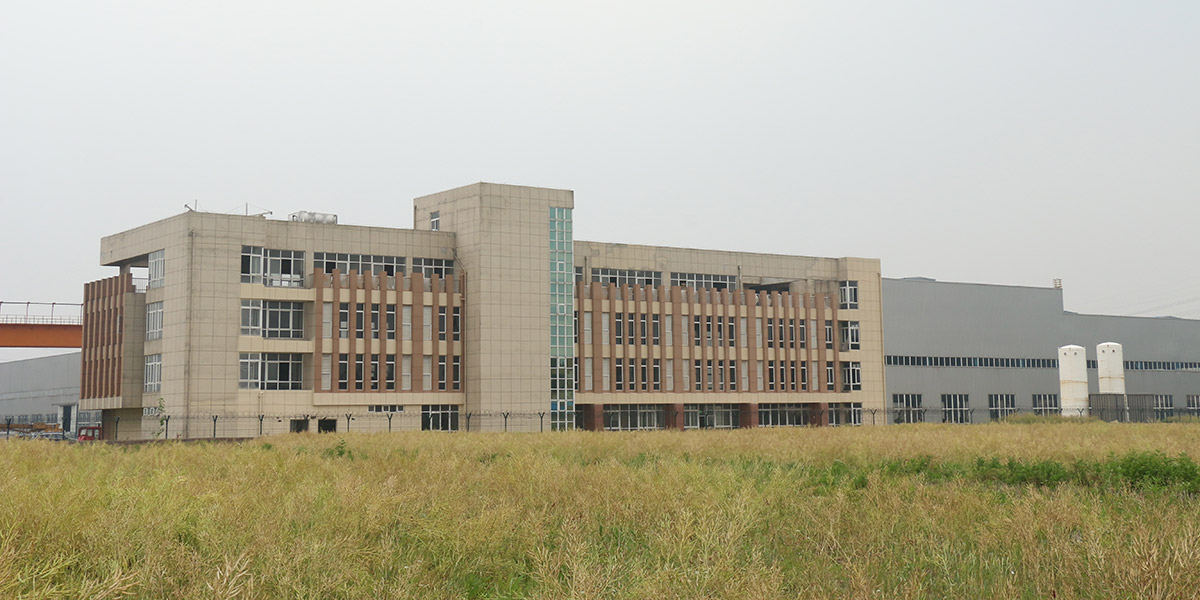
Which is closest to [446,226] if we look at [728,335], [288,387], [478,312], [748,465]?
[478,312]

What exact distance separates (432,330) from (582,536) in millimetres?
57506

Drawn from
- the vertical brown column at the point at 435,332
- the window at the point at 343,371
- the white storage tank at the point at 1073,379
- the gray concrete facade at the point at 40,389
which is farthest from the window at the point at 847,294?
the gray concrete facade at the point at 40,389

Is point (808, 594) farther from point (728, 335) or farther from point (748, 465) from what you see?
point (728, 335)

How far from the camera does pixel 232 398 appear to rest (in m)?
63.7

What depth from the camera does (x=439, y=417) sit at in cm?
6969

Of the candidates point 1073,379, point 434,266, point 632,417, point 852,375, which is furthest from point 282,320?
point 1073,379

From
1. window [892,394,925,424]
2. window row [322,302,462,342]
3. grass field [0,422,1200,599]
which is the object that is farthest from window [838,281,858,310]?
grass field [0,422,1200,599]

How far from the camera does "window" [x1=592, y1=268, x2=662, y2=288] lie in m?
79.8

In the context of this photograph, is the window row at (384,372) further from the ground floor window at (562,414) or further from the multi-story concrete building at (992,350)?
the multi-story concrete building at (992,350)

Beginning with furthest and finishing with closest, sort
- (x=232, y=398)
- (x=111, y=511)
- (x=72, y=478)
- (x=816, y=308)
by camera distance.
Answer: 1. (x=816, y=308)
2. (x=232, y=398)
3. (x=72, y=478)
4. (x=111, y=511)

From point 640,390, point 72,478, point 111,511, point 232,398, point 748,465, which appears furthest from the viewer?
point 640,390

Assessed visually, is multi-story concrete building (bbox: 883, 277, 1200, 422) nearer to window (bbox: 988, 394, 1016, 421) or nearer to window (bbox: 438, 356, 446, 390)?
window (bbox: 988, 394, 1016, 421)

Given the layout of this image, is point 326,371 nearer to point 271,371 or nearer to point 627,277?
point 271,371

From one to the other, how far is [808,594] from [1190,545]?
408 cm
